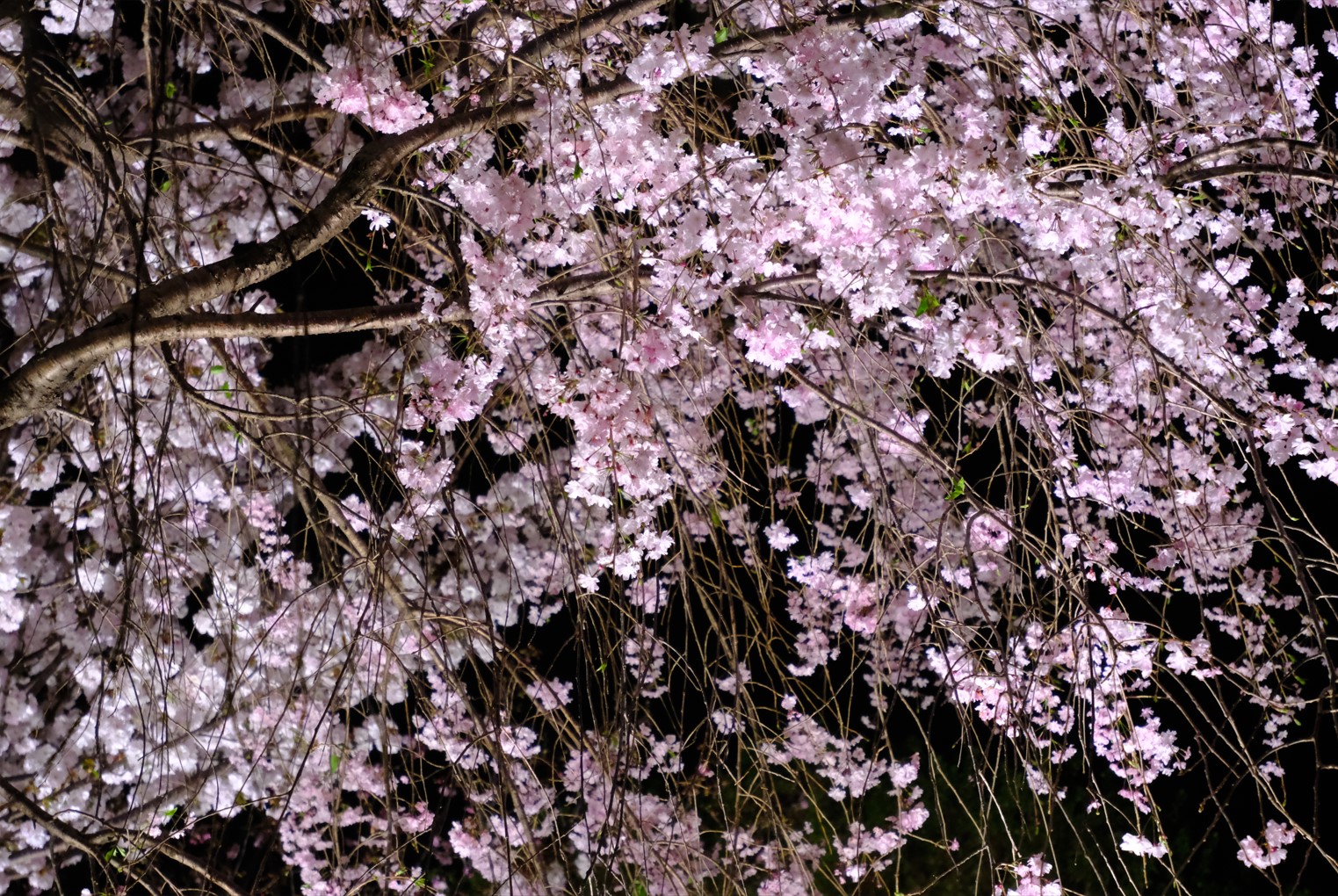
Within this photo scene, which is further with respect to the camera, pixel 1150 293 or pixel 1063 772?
pixel 1063 772

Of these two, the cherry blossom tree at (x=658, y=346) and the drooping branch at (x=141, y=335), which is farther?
the drooping branch at (x=141, y=335)

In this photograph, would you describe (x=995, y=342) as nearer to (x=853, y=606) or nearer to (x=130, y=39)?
(x=853, y=606)

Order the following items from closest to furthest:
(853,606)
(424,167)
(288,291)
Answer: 1. (424,167)
2. (853,606)
3. (288,291)

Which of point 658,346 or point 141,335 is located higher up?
point 141,335

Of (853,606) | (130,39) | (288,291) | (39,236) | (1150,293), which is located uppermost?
(130,39)

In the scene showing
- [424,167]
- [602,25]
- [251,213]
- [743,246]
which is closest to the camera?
[602,25]

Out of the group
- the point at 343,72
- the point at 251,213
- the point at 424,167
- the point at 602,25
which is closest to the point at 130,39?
the point at 251,213

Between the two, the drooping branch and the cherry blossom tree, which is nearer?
the cherry blossom tree

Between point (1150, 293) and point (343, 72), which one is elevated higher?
point (343, 72)

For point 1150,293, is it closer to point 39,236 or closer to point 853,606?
point 853,606

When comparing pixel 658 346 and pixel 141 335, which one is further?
pixel 658 346

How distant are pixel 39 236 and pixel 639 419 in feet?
7.83

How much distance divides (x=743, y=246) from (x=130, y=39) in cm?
307

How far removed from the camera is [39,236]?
3.32 m
